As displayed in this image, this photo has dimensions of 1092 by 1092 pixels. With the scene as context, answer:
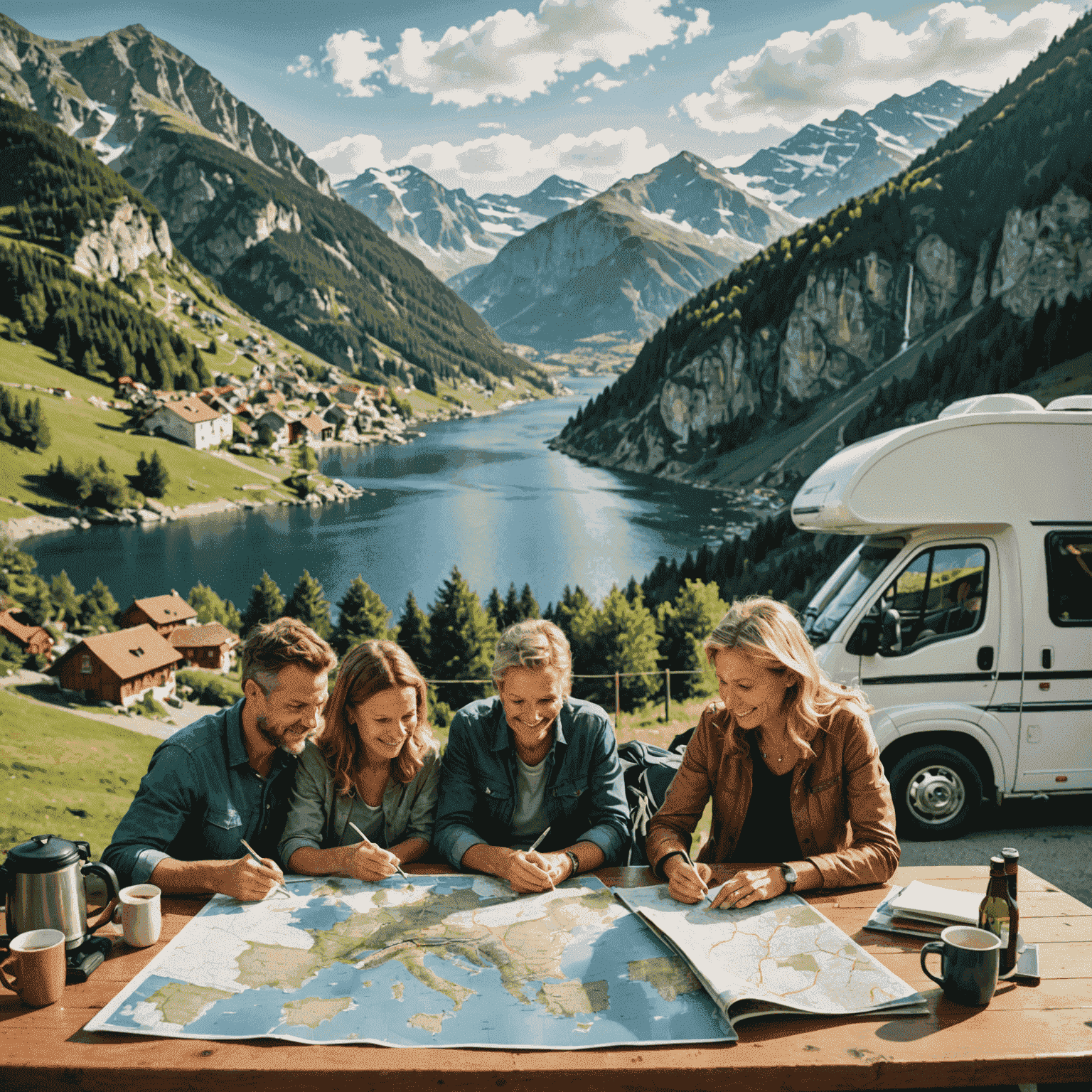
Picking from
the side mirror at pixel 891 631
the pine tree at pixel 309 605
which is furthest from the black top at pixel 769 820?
the pine tree at pixel 309 605

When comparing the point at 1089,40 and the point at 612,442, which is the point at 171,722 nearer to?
the point at 612,442

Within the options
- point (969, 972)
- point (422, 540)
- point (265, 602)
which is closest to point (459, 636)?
point (265, 602)

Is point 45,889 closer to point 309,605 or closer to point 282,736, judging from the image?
point 282,736

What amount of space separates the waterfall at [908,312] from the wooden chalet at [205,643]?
101166 millimetres

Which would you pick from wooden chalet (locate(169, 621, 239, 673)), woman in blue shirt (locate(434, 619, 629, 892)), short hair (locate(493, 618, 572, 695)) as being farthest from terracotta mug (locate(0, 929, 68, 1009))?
wooden chalet (locate(169, 621, 239, 673))

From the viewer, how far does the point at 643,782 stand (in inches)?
159

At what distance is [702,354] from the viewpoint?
431ft

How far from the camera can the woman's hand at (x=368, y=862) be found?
2.92 meters

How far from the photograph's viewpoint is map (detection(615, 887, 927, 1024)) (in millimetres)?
2184

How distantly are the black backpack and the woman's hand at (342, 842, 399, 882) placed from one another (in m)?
1.10

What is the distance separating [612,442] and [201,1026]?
131 m

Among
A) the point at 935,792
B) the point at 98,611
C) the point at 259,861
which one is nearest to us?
the point at 259,861

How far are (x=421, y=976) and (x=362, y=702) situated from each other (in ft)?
3.57

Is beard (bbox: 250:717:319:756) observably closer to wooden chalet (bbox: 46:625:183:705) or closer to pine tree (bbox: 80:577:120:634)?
wooden chalet (bbox: 46:625:183:705)
